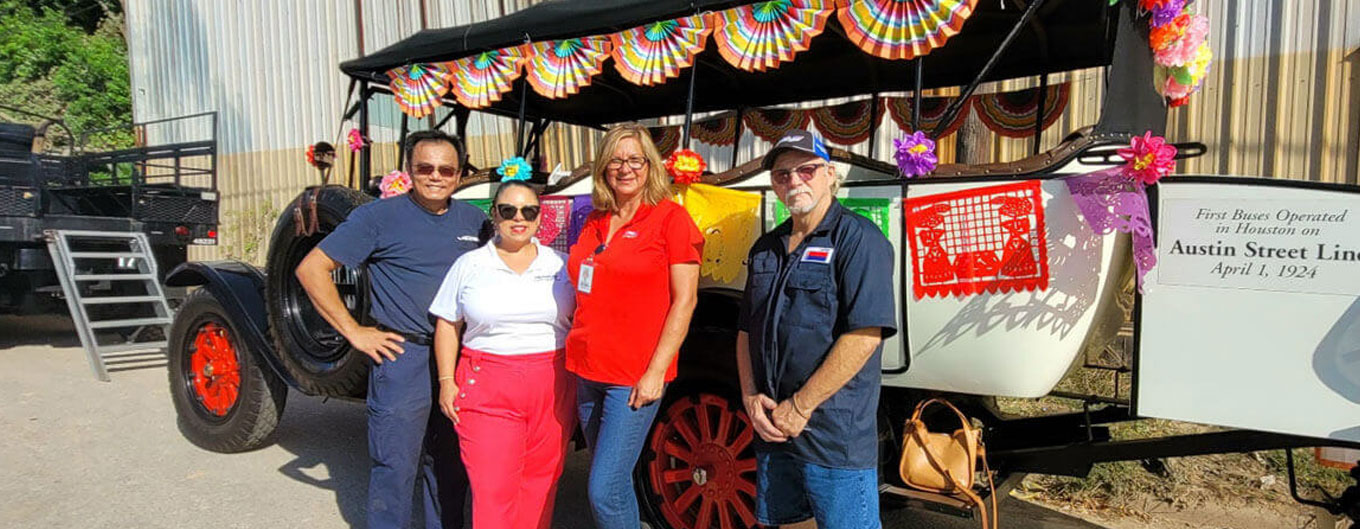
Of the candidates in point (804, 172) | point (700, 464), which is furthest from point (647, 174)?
point (700, 464)

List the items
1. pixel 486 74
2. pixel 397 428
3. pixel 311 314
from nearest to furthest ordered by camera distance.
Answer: pixel 397 428 → pixel 486 74 → pixel 311 314

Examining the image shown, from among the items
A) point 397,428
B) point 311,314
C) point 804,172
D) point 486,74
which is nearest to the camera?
point 804,172

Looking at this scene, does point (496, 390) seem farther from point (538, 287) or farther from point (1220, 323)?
point (1220, 323)

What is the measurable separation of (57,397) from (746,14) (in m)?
6.54

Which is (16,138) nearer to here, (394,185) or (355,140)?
(355,140)

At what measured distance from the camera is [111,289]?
914 cm

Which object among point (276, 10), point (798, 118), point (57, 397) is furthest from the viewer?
point (276, 10)

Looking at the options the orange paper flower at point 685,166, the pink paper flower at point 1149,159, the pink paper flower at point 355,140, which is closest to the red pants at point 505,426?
the orange paper flower at point 685,166

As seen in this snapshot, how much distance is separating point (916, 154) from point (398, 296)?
2026 millimetres

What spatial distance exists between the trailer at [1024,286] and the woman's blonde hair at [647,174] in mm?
638

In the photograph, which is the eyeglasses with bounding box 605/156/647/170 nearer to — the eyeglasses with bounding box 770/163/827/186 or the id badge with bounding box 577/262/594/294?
the id badge with bounding box 577/262/594/294

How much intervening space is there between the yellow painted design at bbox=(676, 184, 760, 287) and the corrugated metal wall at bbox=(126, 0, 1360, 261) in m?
3.27

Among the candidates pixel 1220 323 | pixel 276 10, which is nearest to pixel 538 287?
pixel 1220 323

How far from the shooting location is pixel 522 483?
302cm
